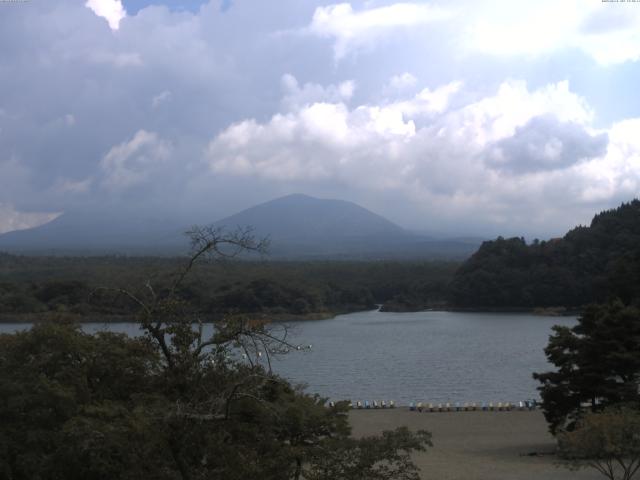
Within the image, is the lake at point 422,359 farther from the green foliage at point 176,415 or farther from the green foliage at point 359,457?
the green foliage at point 359,457

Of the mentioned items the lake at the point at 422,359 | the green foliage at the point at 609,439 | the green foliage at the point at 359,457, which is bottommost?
the lake at the point at 422,359

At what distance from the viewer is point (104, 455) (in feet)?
19.0

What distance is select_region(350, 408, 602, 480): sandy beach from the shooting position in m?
11.5

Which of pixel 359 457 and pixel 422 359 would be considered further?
pixel 422 359

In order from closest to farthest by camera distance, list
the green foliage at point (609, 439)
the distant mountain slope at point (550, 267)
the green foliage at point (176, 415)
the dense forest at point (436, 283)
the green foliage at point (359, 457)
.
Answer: the green foliage at point (176, 415) → the green foliage at point (359, 457) → the green foliage at point (609, 439) → the dense forest at point (436, 283) → the distant mountain slope at point (550, 267)

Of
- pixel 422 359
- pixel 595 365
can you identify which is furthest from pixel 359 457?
pixel 422 359

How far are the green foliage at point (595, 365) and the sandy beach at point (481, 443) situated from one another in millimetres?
1003

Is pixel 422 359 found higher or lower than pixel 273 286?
lower

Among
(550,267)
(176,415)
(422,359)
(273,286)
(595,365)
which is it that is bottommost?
(422,359)

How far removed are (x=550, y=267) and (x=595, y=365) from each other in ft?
135

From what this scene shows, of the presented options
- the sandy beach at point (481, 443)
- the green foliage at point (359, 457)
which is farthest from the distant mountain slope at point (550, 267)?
the green foliage at point (359, 457)

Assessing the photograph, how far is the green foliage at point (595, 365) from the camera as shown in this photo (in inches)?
498

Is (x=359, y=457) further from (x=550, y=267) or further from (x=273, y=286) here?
(x=550, y=267)

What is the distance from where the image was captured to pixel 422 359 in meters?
29.5
